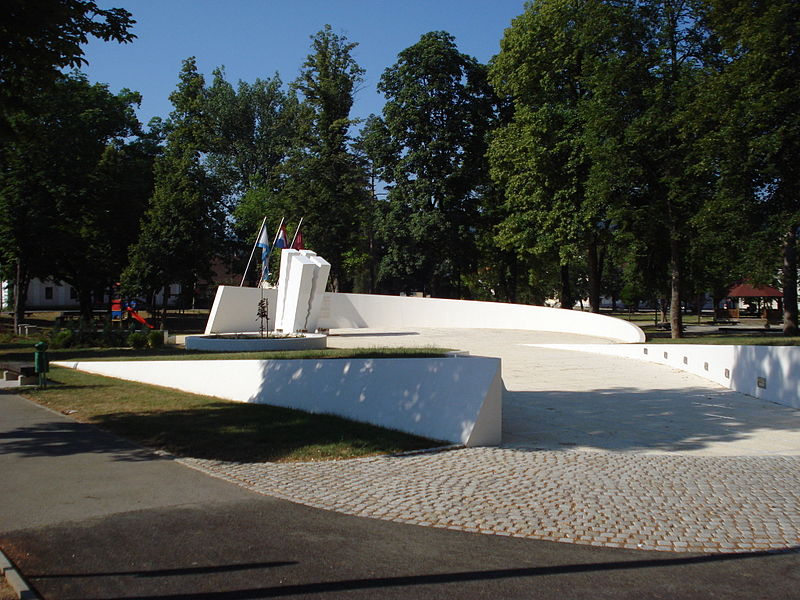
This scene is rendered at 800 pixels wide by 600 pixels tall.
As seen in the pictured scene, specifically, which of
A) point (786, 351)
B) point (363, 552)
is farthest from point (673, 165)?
point (363, 552)

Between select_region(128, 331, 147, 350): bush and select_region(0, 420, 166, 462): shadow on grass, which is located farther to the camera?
select_region(128, 331, 147, 350): bush

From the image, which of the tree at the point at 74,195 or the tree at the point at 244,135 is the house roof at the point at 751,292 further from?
the tree at the point at 74,195

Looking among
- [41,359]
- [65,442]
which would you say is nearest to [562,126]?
[41,359]

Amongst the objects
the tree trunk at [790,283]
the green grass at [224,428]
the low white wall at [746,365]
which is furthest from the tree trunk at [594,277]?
the green grass at [224,428]

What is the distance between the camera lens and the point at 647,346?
20.7 meters

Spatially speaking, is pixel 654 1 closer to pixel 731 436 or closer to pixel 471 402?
pixel 731 436

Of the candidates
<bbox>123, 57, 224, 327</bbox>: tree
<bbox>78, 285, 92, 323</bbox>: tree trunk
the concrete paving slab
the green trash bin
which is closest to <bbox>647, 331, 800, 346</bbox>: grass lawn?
the concrete paving slab

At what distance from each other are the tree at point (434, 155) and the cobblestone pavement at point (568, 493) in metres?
32.8

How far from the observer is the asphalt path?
175 inches

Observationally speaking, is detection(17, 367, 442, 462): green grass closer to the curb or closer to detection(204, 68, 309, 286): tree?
the curb

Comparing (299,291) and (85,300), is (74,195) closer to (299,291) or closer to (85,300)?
(85,300)

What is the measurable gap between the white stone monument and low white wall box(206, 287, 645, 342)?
10.5ft

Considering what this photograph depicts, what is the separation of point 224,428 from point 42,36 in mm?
6258

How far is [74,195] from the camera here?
36938mm
